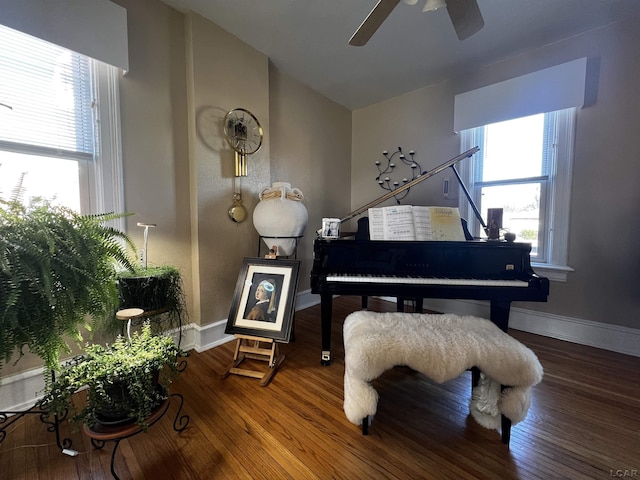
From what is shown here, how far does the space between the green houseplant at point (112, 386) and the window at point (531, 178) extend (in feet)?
9.62

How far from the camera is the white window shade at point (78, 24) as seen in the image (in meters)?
1.33

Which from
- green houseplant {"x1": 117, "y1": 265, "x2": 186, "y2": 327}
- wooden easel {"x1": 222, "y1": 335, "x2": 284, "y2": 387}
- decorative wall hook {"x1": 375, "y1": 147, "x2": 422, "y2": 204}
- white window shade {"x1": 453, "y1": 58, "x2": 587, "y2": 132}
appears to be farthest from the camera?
decorative wall hook {"x1": 375, "y1": 147, "x2": 422, "y2": 204}

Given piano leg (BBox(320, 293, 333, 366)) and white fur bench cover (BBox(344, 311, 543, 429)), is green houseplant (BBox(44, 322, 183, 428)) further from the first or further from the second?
piano leg (BBox(320, 293, 333, 366))

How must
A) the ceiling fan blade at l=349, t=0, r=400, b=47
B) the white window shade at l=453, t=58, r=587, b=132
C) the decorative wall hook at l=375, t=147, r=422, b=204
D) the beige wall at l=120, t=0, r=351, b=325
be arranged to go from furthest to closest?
the decorative wall hook at l=375, t=147, r=422, b=204 < the white window shade at l=453, t=58, r=587, b=132 < the beige wall at l=120, t=0, r=351, b=325 < the ceiling fan blade at l=349, t=0, r=400, b=47

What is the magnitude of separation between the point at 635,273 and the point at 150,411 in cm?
331

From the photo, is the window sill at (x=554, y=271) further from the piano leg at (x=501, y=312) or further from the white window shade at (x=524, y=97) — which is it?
the white window shade at (x=524, y=97)

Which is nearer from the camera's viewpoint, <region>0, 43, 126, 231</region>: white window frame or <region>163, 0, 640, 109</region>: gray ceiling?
<region>0, 43, 126, 231</region>: white window frame

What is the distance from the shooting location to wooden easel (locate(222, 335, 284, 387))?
1689mm

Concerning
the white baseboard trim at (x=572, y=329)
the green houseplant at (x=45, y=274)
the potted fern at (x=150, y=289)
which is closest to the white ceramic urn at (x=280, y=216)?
the potted fern at (x=150, y=289)

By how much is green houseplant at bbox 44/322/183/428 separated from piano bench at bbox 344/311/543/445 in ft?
2.71

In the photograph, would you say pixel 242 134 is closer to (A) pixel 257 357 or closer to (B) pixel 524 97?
(A) pixel 257 357

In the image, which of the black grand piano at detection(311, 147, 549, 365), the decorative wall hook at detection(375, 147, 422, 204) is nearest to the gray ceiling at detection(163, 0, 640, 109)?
the decorative wall hook at detection(375, 147, 422, 204)

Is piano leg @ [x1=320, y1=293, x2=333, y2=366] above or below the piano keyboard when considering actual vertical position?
below

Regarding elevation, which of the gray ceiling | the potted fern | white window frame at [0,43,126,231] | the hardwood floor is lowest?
the hardwood floor
